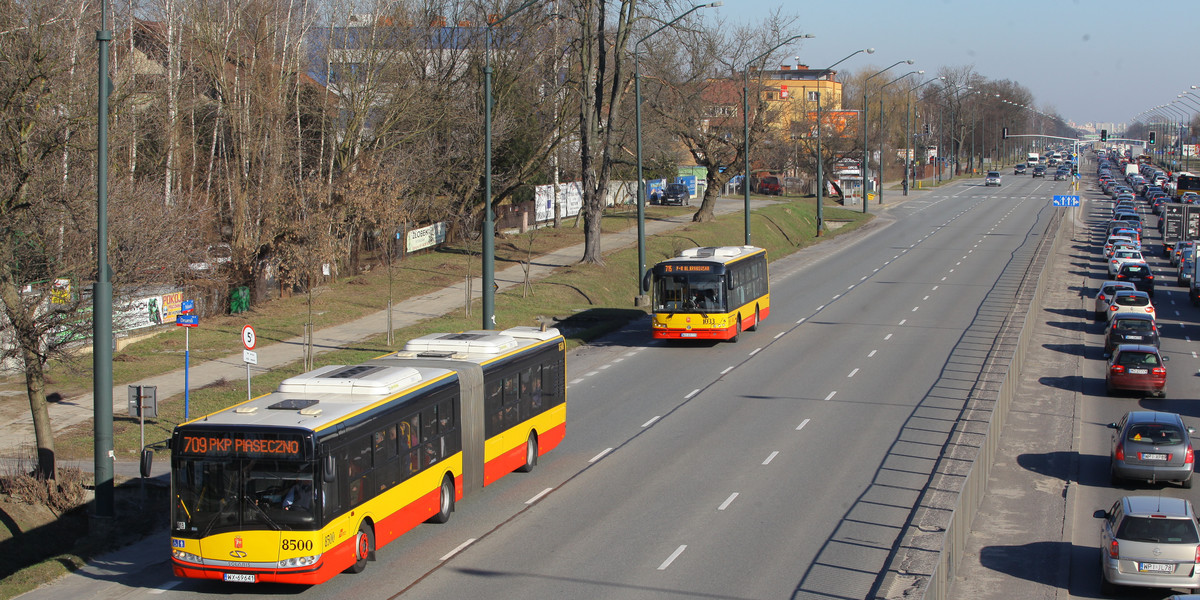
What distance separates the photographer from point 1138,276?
4697cm

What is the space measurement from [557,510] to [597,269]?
2866cm

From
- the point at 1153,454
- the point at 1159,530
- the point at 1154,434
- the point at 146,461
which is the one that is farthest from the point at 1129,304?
the point at 146,461

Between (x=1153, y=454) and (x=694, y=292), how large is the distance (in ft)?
47.8

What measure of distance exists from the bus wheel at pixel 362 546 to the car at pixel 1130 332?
25910mm

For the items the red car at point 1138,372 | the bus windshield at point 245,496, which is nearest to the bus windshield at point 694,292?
the red car at point 1138,372

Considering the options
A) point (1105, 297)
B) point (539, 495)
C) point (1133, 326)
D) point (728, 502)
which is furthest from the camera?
point (1105, 297)

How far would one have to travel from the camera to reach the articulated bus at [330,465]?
13117 mm

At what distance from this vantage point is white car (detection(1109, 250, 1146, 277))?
50.2 metres

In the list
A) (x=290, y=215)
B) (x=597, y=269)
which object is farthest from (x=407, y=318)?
(x=597, y=269)

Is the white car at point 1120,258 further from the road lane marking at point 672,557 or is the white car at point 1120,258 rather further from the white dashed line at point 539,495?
the road lane marking at point 672,557

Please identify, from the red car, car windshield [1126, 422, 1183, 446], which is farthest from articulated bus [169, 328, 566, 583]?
the red car

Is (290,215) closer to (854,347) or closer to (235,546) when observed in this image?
(854,347)

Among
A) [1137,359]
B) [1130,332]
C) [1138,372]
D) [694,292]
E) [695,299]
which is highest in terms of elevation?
[694,292]

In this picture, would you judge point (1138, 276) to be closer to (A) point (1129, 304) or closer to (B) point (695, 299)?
(A) point (1129, 304)
